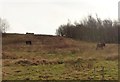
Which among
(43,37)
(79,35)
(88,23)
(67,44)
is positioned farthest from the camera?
(88,23)

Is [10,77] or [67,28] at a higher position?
[67,28]

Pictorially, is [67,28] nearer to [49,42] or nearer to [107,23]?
[107,23]

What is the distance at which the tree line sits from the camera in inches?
2356

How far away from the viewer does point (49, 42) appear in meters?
45.9

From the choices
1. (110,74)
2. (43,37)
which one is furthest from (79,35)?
(110,74)

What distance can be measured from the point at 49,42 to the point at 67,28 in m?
19.9

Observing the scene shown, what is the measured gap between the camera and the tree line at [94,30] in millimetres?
59844

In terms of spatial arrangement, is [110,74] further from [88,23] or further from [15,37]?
[88,23]

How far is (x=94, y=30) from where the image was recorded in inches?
2586

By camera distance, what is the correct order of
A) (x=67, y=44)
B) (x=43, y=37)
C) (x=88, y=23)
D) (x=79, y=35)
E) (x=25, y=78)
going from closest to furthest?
(x=25, y=78)
(x=67, y=44)
(x=43, y=37)
(x=79, y=35)
(x=88, y=23)

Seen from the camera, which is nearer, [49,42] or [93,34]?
[49,42]

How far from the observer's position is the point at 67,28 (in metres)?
65.2

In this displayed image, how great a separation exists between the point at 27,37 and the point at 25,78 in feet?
110

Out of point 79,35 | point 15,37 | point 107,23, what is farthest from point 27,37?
point 107,23
